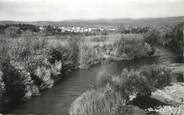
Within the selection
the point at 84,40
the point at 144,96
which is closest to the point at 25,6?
the point at 144,96

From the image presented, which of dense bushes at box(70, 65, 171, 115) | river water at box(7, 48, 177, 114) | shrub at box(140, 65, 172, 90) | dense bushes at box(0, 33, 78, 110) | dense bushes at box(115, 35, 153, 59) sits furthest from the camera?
dense bushes at box(115, 35, 153, 59)

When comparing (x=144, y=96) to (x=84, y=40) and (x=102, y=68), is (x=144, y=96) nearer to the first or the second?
(x=102, y=68)

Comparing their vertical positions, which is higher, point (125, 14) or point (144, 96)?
point (125, 14)

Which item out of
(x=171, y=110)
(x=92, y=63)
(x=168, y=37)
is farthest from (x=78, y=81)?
(x=171, y=110)

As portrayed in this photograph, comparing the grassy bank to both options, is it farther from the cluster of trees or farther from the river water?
the cluster of trees

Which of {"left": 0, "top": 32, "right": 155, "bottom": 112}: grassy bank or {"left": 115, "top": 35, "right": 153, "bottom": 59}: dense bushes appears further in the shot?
{"left": 115, "top": 35, "right": 153, "bottom": 59}: dense bushes

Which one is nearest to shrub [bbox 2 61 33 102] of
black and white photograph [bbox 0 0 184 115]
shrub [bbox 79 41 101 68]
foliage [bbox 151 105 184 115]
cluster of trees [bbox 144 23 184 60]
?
black and white photograph [bbox 0 0 184 115]

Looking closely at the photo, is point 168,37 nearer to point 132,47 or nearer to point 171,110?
point 132,47

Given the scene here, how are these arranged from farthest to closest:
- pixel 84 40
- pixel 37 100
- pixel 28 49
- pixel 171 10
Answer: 1. pixel 84 40
2. pixel 28 49
3. pixel 37 100
4. pixel 171 10
